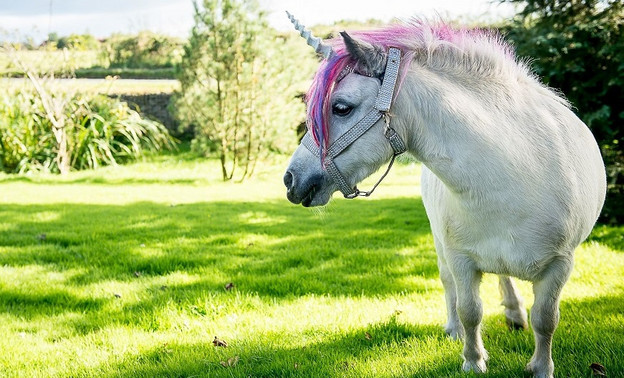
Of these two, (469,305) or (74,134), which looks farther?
(74,134)

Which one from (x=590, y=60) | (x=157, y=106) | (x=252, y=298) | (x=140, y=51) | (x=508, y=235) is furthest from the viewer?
(x=140, y=51)

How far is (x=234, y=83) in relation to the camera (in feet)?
39.4

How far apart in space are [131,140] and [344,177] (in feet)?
41.1

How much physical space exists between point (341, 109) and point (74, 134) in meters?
12.6

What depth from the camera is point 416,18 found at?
2.71 m

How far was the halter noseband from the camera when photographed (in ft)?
7.95

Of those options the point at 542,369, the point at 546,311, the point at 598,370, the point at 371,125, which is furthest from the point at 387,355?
the point at 371,125

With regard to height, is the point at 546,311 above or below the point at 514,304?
above

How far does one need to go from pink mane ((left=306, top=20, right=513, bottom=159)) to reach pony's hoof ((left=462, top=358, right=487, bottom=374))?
1.57m

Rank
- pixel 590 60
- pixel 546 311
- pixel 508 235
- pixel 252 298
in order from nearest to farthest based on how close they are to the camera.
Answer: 1. pixel 508 235
2. pixel 546 311
3. pixel 252 298
4. pixel 590 60

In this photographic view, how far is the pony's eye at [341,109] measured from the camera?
2486mm

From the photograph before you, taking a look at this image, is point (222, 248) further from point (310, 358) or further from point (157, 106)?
point (157, 106)

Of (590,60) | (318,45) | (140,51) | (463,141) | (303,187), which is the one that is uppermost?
(318,45)

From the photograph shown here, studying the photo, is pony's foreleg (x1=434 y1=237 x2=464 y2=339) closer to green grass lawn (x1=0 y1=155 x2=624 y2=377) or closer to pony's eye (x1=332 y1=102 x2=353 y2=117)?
green grass lawn (x1=0 y1=155 x2=624 y2=377)
